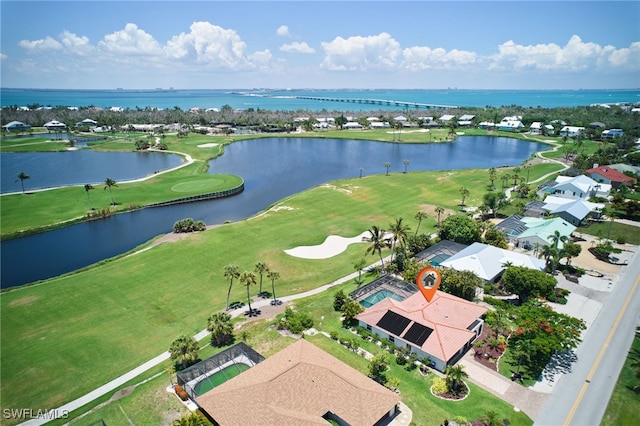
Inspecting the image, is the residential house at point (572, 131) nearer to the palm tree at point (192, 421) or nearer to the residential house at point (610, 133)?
the residential house at point (610, 133)

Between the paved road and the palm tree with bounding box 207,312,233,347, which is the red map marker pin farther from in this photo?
the palm tree with bounding box 207,312,233,347

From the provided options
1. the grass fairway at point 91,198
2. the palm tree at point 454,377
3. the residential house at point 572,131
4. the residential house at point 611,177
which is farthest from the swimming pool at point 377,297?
the residential house at point 572,131

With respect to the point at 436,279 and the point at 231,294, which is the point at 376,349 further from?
the point at 231,294

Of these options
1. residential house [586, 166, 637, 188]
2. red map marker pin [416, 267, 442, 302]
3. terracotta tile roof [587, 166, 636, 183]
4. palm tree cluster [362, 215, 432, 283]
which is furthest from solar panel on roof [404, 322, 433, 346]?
terracotta tile roof [587, 166, 636, 183]

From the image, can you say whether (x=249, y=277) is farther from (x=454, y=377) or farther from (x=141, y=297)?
(x=454, y=377)

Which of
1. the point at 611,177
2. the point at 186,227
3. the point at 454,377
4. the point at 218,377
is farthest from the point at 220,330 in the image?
the point at 611,177

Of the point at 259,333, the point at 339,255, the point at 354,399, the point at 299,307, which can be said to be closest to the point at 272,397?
the point at 354,399
